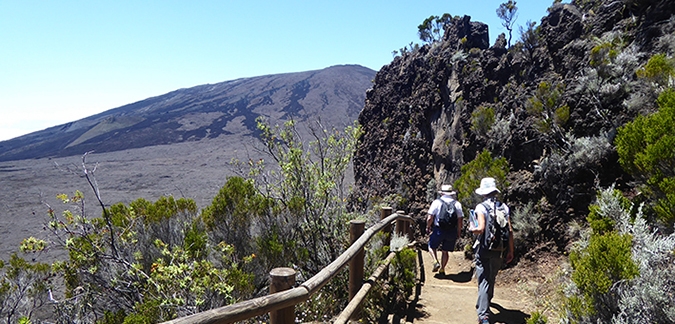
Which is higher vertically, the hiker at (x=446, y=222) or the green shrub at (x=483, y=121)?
the green shrub at (x=483, y=121)

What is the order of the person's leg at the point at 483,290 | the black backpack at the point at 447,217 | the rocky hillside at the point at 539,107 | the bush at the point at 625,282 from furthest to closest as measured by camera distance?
the rocky hillside at the point at 539,107 → the black backpack at the point at 447,217 → the person's leg at the point at 483,290 → the bush at the point at 625,282

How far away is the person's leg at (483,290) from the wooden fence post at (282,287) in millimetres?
2016

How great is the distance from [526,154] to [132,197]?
38.4 m

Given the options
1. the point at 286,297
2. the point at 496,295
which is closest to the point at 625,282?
the point at 286,297

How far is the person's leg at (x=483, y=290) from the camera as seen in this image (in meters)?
3.40

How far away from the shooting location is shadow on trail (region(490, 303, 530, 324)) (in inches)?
150

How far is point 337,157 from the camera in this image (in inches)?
231

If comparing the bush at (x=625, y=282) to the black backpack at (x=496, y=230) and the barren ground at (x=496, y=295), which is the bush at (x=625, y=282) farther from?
the barren ground at (x=496, y=295)

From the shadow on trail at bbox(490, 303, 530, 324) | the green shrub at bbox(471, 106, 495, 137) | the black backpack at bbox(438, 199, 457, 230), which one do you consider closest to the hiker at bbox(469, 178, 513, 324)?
the shadow on trail at bbox(490, 303, 530, 324)

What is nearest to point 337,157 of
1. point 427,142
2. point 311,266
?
point 311,266

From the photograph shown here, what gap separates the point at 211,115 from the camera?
74000 mm

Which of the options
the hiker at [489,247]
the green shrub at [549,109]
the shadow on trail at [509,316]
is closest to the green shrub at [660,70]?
the green shrub at [549,109]

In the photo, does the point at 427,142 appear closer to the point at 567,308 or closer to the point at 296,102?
the point at 567,308

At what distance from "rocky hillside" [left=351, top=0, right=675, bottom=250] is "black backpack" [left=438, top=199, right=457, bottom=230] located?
1474mm
